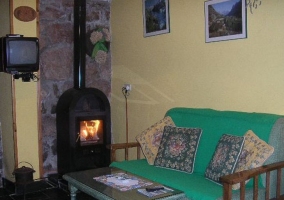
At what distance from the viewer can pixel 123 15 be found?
489 cm

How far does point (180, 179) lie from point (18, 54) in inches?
84.3

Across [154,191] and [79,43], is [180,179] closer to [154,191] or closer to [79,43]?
[154,191]

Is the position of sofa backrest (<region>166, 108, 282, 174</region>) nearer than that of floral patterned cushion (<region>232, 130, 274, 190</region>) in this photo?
No

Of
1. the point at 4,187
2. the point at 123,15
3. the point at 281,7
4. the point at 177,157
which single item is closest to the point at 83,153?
the point at 4,187

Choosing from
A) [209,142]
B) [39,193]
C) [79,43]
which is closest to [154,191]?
[209,142]

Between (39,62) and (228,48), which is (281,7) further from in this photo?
(39,62)

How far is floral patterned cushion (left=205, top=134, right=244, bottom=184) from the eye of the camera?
2895mm

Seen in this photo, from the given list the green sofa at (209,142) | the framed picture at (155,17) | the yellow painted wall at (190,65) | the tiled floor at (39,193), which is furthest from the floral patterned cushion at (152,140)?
the framed picture at (155,17)

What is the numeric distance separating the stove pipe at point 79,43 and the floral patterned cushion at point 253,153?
7.66ft

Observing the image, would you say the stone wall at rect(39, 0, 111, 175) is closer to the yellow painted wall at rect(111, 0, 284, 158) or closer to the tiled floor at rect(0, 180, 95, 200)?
the tiled floor at rect(0, 180, 95, 200)

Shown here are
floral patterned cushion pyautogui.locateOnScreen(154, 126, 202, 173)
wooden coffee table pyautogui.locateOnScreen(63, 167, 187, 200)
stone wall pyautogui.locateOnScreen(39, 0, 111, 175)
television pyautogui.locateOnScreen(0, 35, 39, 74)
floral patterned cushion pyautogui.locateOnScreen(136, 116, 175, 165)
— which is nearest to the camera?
wooden coffee table pyautogui.locateOnScreen(63, 167, 187, 200)

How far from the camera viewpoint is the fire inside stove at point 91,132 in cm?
449

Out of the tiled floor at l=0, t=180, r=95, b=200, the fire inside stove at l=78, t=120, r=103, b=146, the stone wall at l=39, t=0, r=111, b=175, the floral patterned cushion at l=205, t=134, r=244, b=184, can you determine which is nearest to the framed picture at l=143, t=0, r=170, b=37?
the stone wall at l=39, t=0, r=111, b=175

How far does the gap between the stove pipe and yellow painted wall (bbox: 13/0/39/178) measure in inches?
19.4
